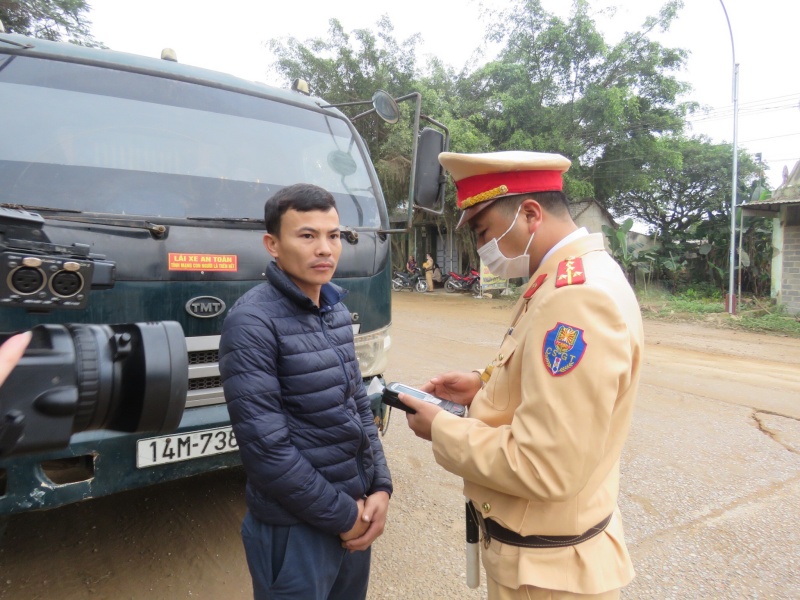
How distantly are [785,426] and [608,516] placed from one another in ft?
14.1

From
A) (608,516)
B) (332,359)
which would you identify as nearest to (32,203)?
(332,359)

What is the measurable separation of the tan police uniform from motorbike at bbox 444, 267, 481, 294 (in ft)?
50.2

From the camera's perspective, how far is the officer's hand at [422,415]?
1.32m

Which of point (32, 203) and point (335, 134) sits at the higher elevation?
point (335, 134)

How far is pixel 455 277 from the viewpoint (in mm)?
17594

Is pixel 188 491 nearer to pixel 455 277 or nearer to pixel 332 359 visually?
pixel 332 359

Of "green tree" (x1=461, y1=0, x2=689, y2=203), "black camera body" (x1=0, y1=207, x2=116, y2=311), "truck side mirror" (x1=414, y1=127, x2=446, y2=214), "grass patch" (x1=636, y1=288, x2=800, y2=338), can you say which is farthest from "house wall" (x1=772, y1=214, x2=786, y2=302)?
"black camera body" (x1=0, y1=207, x2=116, y2=311)

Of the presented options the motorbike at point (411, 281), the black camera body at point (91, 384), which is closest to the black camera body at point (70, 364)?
the black camera body at point (91, 384)

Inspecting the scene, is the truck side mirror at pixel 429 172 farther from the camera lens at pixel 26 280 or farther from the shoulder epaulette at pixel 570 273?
the camera lens at pixel 26 280

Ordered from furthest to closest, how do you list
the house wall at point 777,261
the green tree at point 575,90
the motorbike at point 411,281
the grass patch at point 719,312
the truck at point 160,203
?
the motorbike at point 411,281
the green tree at point 575,90
the house wall at point 777,261
the grass patch at point 719,312
the truck at point 160,203

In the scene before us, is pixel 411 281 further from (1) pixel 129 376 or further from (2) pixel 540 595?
(1) pixel 129 376

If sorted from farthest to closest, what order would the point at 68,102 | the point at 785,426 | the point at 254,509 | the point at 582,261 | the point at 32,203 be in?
1. the point at 785,426
2. the point at 68,102
3. the point at 32,203
4. the point at 254,509
5. the point at 582,261

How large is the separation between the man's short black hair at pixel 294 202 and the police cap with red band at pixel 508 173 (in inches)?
19.6

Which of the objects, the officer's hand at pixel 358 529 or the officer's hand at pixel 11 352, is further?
the officer's hand at pixel 358 529
